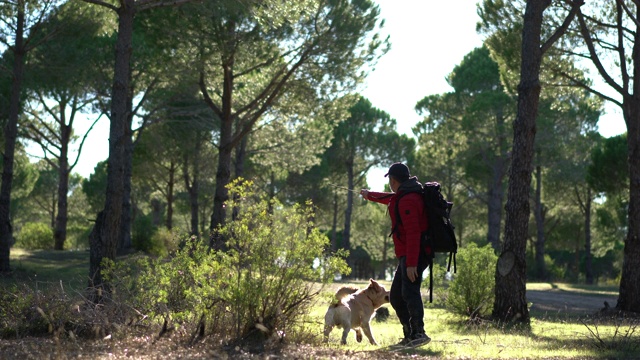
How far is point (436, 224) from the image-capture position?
643cm

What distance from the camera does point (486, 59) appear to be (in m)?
33.7

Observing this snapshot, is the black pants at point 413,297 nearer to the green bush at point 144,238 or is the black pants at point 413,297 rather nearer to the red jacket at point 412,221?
the red jacket at point 412,221

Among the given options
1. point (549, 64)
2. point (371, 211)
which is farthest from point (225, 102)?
point (371, 211)

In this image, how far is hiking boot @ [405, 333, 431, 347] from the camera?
6.31m

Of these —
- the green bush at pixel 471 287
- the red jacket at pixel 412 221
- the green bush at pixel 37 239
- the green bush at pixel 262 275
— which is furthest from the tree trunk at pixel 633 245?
the green bush at pixel 37 239

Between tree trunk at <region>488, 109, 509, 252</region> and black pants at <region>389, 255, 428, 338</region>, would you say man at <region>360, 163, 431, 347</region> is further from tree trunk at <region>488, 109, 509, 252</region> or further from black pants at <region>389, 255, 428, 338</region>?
tree trunk at <region>488, 109, 509, 252</region>

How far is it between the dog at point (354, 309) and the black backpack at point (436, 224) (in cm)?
70

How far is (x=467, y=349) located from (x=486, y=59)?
2901 centimetres

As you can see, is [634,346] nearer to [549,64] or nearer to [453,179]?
[549,64]

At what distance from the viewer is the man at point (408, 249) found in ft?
20.7

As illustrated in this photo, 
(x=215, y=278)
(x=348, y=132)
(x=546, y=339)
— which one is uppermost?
(x=348, y=132)

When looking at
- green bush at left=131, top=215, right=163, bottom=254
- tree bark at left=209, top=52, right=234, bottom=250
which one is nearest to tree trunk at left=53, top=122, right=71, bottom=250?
green bush at left=131, top=215, right=163, bottom=254

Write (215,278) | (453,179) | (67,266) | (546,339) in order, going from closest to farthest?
(215,278), (546,339), (67,266), (453,179)

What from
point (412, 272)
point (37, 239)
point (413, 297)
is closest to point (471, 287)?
point (413, 297)
